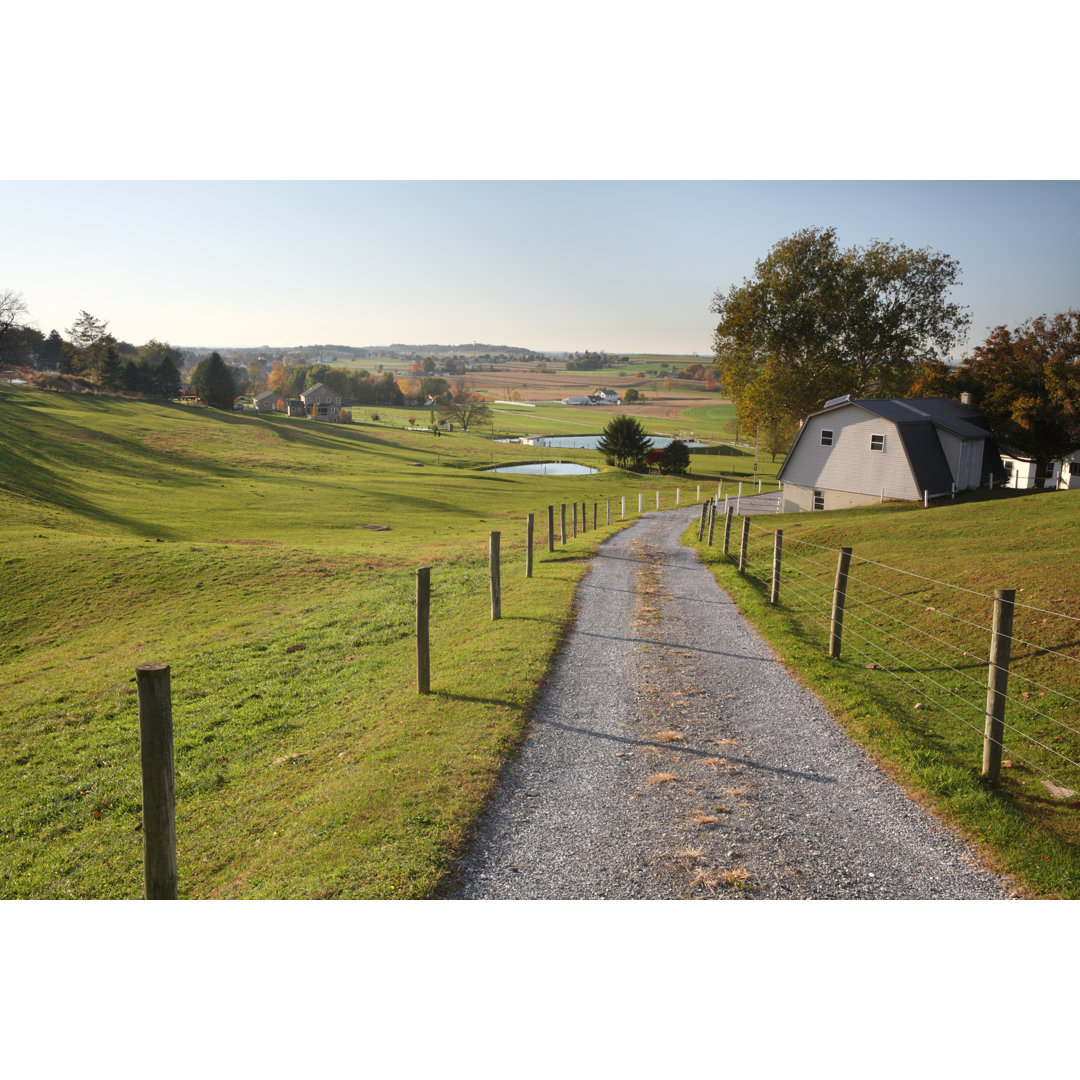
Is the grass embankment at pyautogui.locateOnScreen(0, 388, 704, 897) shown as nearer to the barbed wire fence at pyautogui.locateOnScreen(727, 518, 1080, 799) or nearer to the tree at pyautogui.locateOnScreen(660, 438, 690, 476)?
the barbed wire fence at pyautogui.locateOnScreen(727, 518, 1080, 799)

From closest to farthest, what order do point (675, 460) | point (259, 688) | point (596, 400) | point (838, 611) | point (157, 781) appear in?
point (157, 781) → point (838, 611) → point (259, 688) → point (675, 460) → point (596, 400)

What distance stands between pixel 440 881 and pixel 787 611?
438 inches

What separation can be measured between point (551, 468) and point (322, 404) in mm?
60492

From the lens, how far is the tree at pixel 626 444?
3019 inches

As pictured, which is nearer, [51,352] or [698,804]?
[698,804]

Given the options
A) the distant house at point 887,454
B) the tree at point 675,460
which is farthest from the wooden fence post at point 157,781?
the tree at point 675,460

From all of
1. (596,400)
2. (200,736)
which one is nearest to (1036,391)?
(200,736)

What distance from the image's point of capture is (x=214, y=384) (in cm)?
9494

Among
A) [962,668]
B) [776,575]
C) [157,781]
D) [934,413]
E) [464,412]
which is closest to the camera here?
[157,781]

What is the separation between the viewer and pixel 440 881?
16.7ft

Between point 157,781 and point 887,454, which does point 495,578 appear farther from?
point 887,454

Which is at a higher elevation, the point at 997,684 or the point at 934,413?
the point at 934,413

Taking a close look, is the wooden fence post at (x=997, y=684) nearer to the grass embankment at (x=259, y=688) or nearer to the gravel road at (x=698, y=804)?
the gravel road at (x=698, y=804)

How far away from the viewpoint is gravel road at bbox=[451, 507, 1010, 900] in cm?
512
